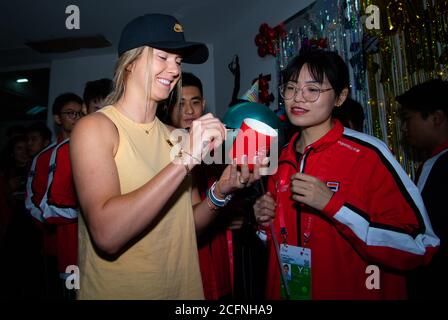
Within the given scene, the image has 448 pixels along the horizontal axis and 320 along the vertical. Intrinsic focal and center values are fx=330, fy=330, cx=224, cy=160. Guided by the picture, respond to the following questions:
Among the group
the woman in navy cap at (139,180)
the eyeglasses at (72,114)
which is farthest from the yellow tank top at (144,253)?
the eyeglasses at (72,114)

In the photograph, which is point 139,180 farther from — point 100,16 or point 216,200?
point 100,16

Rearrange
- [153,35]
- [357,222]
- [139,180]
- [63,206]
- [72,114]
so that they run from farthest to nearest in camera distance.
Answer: [72,114] → [63,206] → [357,222] → [153,35] → [139,180]

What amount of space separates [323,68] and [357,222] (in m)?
0.76

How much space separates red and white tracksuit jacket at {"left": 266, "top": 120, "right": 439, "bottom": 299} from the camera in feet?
4.33

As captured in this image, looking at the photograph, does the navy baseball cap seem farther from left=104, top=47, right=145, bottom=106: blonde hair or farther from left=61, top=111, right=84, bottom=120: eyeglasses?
left=61, top=111, right=84, bottom=120: eyeglasses

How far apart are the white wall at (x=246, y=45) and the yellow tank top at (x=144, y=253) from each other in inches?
118

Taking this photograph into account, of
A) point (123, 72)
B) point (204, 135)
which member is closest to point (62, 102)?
point (123, 72)

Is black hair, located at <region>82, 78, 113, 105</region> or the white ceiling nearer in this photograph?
black hair, located at <region>82, 78, 113, 105</region>

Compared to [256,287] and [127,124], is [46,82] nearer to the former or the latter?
[256,287]

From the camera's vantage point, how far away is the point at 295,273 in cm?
149

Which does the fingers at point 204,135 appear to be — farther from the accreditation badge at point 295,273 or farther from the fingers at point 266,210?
the accreditation badge at point 295,273

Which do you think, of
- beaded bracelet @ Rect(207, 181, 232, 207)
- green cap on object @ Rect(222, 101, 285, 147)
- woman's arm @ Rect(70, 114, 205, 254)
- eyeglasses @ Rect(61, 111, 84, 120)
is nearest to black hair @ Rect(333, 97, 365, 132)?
green cap on object @ Rect(222, 101, 285, 147)

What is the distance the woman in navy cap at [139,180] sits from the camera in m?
0.98

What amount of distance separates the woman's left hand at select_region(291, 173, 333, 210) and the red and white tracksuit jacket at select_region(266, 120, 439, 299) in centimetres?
3
